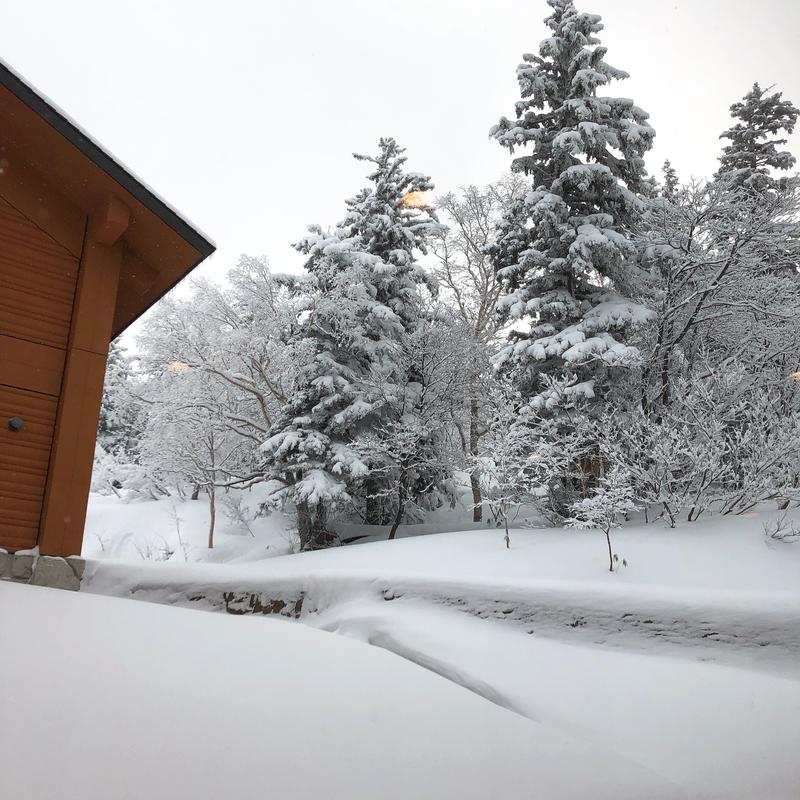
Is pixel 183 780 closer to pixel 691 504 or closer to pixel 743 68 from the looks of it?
pixel 691 504

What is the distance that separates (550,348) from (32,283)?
9.61 meters

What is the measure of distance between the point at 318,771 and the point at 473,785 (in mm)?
598

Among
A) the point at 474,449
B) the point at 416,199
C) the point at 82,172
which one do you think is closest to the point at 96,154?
the point at 82,172

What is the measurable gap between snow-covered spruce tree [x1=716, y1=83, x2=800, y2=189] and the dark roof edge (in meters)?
16.5

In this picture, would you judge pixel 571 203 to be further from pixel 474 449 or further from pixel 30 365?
pixel 30 365

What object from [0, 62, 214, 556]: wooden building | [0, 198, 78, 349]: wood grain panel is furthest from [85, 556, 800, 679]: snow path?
[0, 198, 78, 349]: wood grain panel

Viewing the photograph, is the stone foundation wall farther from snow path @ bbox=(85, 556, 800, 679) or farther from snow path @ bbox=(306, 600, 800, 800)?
snow path @ bbox=(306, 600, 800, 800)

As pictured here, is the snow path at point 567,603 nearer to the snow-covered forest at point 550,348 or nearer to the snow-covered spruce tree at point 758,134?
the snow-covered forest at point 550,348

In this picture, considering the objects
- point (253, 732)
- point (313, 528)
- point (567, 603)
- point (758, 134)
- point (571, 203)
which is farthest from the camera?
point (758, 134)

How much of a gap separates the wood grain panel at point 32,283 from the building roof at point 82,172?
24.0 inches

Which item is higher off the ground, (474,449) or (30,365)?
(474,449)

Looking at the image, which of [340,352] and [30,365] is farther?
[340,352]

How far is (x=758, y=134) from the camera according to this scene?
17656mm

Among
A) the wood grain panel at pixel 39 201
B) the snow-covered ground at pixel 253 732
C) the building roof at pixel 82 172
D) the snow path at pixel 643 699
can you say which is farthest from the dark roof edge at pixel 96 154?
the snow path at pixel 643 699
